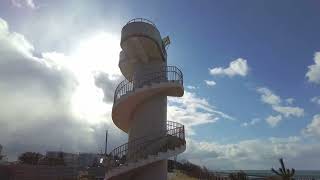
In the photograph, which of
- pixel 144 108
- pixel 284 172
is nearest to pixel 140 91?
pixel 144 108

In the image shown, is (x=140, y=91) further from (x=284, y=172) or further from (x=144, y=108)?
(x=284, y=172)

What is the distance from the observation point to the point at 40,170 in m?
33.3

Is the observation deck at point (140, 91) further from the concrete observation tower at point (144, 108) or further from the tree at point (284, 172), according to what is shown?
the tree at point (284, 172)

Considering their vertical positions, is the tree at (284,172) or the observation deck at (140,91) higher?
the observation deck at (140,91)

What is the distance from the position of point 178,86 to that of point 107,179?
678cm

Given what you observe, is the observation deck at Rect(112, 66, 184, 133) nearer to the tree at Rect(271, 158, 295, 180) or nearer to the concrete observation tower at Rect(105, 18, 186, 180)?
the concrete observation tower at Rect(105, 18, 186, 180)

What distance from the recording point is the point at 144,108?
65.3 ft

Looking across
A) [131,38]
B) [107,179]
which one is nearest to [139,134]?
[107,179]

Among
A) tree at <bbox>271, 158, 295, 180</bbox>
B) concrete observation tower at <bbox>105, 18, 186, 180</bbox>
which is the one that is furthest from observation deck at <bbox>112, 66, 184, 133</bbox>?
tree at <bbox>271, 158, 295, 180</bbox>

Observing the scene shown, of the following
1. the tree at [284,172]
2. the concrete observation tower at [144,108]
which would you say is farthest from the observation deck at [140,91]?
the tree at [284,172]

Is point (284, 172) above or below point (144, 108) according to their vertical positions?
below

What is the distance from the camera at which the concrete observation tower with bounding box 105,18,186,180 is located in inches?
723

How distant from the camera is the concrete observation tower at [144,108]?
18375 millimetres

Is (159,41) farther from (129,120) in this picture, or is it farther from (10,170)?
(10,170)
